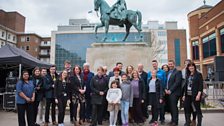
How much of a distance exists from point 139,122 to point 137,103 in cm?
64

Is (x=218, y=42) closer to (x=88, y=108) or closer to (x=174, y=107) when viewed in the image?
(x=174, y=107)

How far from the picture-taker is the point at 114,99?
6309 millimetres

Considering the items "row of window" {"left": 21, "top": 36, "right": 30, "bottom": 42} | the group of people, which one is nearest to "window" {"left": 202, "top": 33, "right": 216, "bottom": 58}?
the group of people

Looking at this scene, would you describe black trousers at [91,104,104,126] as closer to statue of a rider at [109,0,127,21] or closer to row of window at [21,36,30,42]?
statue of a rider at [109,0,127,21]

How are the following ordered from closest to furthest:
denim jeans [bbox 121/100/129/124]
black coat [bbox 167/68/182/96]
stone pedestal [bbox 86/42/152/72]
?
denim jeans [bbox 121/100/129/124]
black coat [bbox 167/68/182/96]
stone pedestal [bbox 86/42/152/72]

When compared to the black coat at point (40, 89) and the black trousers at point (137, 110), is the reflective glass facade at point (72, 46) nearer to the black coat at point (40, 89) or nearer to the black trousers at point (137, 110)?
the black coat at point (40, 89)

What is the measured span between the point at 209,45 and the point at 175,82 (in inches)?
1375

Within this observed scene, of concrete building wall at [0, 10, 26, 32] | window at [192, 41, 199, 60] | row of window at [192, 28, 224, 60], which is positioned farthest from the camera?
concrete building wall at [0, 10, 26, 32]

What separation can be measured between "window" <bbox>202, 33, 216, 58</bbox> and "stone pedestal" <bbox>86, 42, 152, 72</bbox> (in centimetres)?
2774

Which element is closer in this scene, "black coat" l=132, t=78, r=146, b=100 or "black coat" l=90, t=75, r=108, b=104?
"black coat" l=90, t=75, r=108, b=104

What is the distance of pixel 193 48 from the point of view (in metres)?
45.6

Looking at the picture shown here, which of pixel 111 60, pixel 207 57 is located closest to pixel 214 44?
pixel 207 57

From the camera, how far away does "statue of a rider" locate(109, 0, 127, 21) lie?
38.2 ft

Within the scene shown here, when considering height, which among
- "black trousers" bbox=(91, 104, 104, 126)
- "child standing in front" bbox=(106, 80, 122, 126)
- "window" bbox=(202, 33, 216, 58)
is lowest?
"black trousers" bbox=(91, 104, 104, 126)
